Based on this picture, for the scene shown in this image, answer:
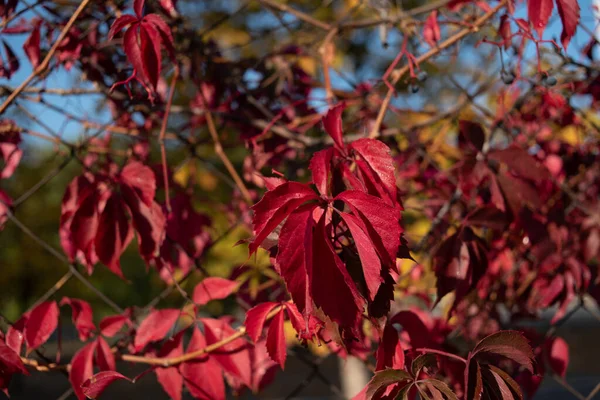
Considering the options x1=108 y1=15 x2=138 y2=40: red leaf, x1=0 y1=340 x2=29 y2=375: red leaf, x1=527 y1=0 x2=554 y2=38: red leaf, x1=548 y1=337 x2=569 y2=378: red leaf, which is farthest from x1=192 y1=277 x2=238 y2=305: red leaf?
x1=548 y1=337 x2=569 y2=378: red leaf

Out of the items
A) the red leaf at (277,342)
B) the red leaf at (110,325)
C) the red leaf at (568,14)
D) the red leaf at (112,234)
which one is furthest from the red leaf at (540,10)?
the red leaf at (110,325)

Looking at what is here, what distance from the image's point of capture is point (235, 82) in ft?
4.16

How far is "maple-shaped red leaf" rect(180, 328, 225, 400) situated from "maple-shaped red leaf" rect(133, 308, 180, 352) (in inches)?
2.6

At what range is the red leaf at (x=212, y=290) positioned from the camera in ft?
2.76

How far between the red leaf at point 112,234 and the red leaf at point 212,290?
0.13 meters

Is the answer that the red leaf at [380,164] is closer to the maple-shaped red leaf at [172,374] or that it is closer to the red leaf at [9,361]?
the maple-shaped red leaf at [172,374]

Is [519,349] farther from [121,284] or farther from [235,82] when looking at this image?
[121,284]

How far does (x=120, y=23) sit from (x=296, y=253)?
0.42m

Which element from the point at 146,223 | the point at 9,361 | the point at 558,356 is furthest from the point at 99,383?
the point at 558,356

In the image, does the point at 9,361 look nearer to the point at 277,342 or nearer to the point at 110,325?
the point at 110,325

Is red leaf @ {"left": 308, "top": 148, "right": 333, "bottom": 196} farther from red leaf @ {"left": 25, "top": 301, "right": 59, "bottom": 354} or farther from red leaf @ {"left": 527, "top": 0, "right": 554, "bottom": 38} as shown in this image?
red leaf @ {"left": 25, "top": 301, "right": 59, "bottom": 354}

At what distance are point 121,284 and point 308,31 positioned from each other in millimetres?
6291

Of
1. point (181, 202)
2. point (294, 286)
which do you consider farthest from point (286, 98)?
point (294, 286)

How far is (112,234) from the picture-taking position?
0.87 m
